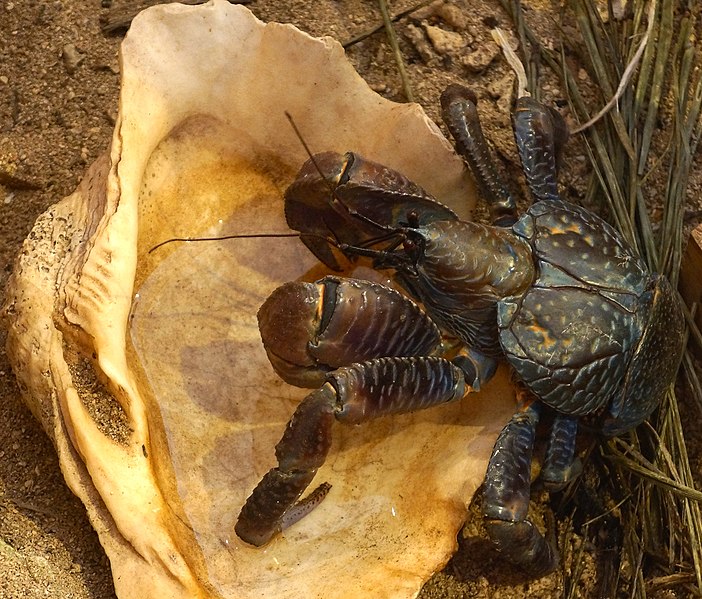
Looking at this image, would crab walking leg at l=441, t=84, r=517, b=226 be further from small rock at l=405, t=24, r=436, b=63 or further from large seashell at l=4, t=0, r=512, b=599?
small rock at l=405, t=24, r=436, b=63

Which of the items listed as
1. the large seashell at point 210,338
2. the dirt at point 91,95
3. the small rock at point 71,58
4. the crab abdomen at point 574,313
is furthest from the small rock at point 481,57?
the small rock at point 71,58

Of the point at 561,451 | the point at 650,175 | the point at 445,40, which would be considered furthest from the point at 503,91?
the point at 561,451

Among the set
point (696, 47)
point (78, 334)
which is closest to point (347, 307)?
point (78, 334)

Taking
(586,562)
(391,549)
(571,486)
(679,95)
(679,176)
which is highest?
(679,95)

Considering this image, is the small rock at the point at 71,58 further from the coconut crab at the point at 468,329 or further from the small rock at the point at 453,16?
the small rock at the point at 453,16

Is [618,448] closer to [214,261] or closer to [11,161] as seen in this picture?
[214,261]

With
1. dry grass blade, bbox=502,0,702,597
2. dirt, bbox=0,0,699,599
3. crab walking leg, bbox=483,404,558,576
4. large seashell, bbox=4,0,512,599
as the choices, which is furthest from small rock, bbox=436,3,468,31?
crab walking leg, bbox=483,404,558,576

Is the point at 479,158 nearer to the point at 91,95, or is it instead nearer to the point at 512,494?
the point at 512,494
